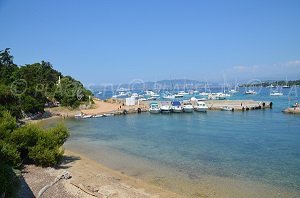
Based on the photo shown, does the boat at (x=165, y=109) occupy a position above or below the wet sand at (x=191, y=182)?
above

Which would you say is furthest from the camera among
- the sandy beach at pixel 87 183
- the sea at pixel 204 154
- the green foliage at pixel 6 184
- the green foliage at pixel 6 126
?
the green foliage at pixel 6 126

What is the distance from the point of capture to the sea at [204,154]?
78.8ft

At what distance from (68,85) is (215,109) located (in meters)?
38.0

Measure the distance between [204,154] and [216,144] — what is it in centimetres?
635

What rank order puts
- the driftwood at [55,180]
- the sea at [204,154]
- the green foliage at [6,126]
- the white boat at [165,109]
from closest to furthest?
the driftwood at [55,180] < the sea at [204,154] < the green foliage at [6,126] < the white boat at [165,109]

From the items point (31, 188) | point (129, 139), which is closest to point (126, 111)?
point (129, 139)

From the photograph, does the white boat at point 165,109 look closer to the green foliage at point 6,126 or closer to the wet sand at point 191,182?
the wet sand at point 191,182

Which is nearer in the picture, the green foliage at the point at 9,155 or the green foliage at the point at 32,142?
the green foliage at the point at 9,155

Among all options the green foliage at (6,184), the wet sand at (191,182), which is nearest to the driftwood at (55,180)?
the green foliage at (6,184)

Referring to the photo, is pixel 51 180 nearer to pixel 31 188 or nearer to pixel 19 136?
pixel 31 188

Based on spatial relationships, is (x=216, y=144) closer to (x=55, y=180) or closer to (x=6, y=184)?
(x=55, y=180)

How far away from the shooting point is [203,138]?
45.1 meters

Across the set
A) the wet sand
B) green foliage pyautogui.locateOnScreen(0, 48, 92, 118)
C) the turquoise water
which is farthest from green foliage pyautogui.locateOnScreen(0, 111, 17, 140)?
green foliage pyautogui.locateOnScreen(0, 48, 92, 118)

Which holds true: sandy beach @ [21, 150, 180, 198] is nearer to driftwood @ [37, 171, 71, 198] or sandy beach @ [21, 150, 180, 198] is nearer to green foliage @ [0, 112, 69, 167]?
driftwood @ [37, 171, 71, 198]
